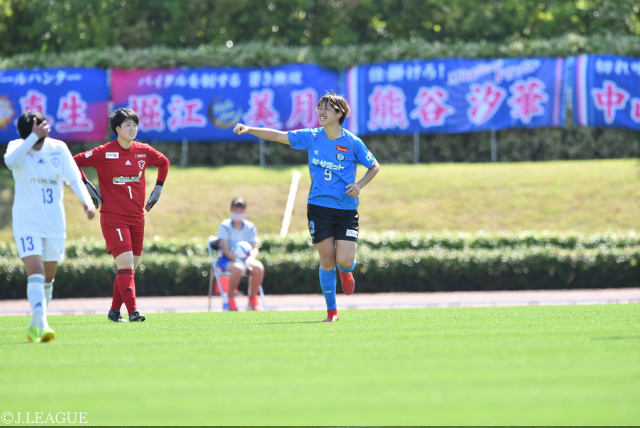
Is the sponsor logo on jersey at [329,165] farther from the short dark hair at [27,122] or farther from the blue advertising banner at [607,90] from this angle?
the blue advertising banner at [607,90]

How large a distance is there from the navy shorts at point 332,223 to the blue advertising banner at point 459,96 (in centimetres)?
1587

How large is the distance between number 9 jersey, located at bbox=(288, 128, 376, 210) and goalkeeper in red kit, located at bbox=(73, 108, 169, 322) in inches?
68.7

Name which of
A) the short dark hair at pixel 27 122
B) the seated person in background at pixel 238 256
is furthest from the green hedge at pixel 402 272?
the short dark hair at pixel 27 122

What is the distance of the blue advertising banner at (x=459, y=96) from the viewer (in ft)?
76.0

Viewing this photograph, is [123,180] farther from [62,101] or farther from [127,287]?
[62,101]

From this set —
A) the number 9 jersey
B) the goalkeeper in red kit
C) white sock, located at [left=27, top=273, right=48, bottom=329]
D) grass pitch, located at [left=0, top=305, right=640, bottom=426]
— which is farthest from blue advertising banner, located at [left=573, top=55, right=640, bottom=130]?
white sock, located at [left=27, top=273, right=48, bottom=329]

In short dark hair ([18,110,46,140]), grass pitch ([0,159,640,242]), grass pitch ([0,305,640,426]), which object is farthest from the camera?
grass pitch ([0,159,640,242])

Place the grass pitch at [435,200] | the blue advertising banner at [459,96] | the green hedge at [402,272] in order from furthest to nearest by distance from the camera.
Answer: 1. the blue advertising banner at [459,96]
2. the grass pitch at [435,200]
3. the green hedge at [402,272]

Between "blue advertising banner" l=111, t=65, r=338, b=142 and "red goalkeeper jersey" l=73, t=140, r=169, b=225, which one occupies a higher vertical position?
"blue advertising banner" l=111, t=65, r=338, b=142

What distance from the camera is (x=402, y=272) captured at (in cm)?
1478

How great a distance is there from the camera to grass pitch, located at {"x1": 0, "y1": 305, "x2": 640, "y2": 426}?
148 inches

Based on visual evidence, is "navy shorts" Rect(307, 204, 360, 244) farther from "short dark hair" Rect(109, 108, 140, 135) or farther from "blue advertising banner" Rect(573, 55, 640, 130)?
"blue advertising banner" Rect(573, 55, 640, 130)

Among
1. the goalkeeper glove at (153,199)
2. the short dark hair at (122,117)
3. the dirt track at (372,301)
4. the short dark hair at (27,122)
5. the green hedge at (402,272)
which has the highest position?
the short dark hair at (122,117)

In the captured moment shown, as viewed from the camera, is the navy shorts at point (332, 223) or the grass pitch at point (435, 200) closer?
the navy shorts at point (332, 223)
